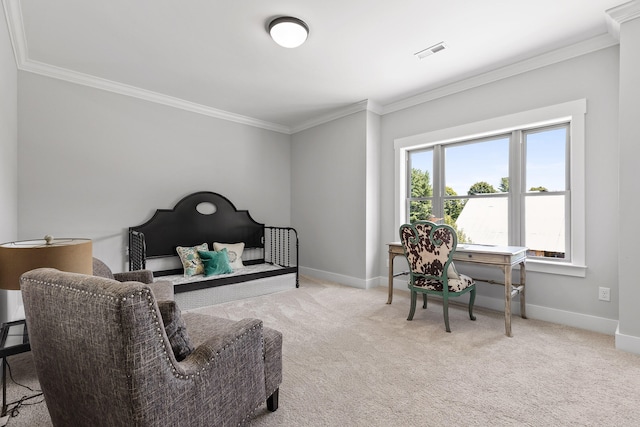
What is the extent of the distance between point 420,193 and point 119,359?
154 inches

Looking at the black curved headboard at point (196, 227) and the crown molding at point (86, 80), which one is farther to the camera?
the black curved headboard at point (196, 227)

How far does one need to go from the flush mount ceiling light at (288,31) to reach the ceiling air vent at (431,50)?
3.74 feet

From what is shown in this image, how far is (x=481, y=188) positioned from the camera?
3.65 meters

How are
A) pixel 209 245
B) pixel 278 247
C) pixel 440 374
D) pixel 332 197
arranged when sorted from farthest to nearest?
1. pixel 278 247
2. pixel 332 197
3. pixel 209 245
4. pixel 440 374

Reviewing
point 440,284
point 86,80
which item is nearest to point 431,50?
point 440,284

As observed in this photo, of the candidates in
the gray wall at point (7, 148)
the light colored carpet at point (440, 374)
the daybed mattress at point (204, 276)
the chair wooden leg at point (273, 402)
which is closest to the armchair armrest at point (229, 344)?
the chair wooden leg at point (273, 402)

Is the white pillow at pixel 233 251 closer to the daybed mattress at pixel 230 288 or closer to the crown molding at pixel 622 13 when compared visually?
the daybed mattress at pixel 230 288

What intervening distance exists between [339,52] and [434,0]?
96cm

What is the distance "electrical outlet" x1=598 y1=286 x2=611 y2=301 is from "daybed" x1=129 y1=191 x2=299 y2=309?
10.5 ft

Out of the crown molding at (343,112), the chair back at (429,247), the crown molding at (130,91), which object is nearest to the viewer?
the chair back at (429,247)

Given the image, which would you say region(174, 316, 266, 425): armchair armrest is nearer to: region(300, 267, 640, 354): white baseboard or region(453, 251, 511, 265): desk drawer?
region(453, 251, 511, 265): desk drawer

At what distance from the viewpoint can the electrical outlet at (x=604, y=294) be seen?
8.86ft

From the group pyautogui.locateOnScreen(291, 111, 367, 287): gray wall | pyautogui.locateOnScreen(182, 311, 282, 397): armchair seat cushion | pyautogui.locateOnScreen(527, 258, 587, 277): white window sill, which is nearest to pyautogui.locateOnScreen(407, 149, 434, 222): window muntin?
pyautogui.locateOnScreen(291, 111, 367, 287): gray wall

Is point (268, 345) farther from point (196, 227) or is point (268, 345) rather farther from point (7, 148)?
point (196, 227)
